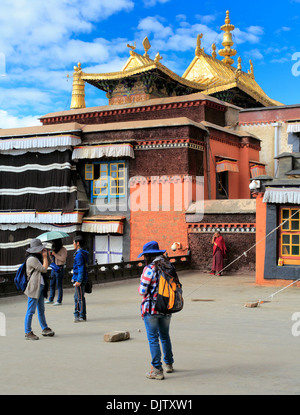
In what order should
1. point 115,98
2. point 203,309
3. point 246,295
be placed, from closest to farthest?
point 203,309, point 246,295, point 115,98

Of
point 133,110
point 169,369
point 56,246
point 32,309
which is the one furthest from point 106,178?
point 169,369

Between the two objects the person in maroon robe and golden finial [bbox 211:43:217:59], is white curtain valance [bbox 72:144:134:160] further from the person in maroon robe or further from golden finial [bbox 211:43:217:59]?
golden finial [bbox 211:43:217:59]

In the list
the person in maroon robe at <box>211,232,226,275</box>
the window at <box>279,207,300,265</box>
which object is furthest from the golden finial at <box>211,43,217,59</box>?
the window at <box>279,207,300,265</box>

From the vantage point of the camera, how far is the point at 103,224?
24.9m

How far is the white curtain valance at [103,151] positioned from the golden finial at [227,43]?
58.0ft

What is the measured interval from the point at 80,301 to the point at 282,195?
8334 millimetres

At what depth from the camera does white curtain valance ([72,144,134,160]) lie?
957 inches

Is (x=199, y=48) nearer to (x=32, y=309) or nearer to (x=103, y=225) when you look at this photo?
(x=103, y=225)

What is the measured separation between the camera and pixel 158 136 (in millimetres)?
24156

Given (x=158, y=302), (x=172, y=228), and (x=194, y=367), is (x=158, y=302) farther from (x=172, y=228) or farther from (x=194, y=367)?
(x=172, y=228)

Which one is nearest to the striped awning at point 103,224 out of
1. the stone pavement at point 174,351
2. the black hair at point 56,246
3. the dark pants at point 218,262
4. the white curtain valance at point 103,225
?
the white curtain valance at point 103,225

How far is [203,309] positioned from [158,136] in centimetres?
1285

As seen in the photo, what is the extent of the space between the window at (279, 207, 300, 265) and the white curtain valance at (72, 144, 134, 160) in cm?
929
